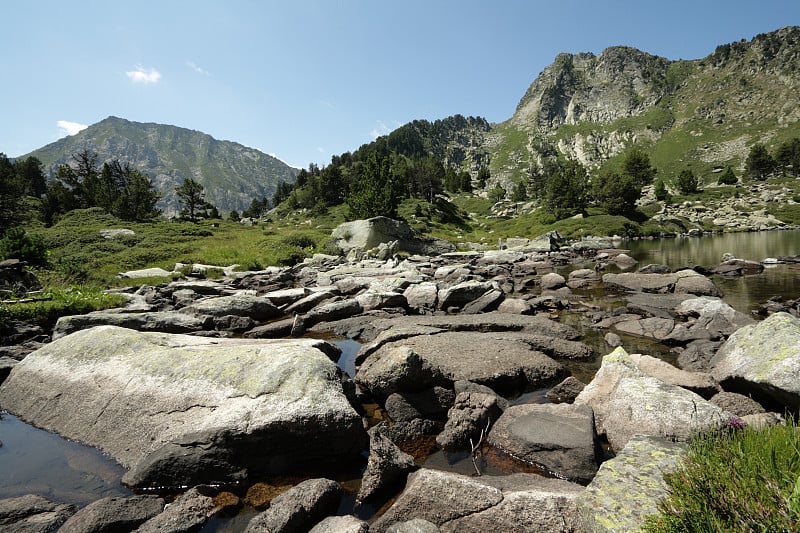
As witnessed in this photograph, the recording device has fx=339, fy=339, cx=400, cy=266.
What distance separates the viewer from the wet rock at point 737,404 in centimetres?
676

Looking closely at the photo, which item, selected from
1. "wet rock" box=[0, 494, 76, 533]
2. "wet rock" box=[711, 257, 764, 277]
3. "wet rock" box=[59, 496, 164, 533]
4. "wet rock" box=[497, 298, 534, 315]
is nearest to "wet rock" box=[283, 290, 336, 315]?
"wet rock" box=[497, 298, 534, 315]

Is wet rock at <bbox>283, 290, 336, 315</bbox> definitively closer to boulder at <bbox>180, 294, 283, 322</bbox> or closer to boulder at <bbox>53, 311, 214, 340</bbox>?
boulder at <bbox>180, 294, 283, 322</bbox>

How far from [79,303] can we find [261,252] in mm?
28711

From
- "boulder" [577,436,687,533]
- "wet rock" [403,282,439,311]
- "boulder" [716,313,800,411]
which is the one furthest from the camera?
"wet rock" [403,282,439,311]

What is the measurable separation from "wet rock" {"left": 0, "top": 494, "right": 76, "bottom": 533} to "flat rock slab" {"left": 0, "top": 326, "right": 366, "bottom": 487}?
853 millimetres

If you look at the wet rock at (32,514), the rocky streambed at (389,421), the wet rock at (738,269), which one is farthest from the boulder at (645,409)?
the wet rock at (738,269)

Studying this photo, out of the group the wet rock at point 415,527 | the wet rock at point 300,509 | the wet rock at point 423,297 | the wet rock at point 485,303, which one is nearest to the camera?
the wet rock at point 415,527

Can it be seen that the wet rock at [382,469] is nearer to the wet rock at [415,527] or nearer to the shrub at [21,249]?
the wet rock at [415,527]

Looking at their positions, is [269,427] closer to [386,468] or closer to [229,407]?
[229,407]

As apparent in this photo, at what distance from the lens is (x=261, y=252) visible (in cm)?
4475

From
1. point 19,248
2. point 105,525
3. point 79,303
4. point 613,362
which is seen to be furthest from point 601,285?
point 19,248

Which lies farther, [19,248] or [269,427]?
[19,248]

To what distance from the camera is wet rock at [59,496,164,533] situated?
4.62m

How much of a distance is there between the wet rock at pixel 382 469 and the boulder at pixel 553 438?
Result: 2084 mm
